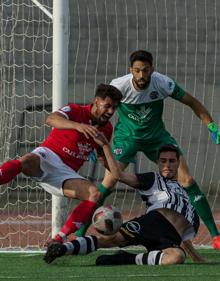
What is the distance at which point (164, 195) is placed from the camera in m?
7.80

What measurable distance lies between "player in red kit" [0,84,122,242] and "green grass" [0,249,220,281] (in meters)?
0.38

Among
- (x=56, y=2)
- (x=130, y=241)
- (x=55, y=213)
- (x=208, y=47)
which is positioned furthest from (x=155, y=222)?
(x=208, y=47)

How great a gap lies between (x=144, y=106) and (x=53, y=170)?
1.03m

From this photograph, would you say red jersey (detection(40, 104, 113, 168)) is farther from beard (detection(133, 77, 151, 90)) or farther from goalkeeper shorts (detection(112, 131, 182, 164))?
goalkeeper shorts (detection(112, 131, 182, 164))

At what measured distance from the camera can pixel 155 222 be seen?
772 centimetres

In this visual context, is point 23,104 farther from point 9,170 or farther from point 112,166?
Answer: point 112,166

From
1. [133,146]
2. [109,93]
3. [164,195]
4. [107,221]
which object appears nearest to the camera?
[107,221]

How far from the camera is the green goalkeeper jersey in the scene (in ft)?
28.9

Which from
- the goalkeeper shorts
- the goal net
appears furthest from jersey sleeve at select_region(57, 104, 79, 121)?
the goal net

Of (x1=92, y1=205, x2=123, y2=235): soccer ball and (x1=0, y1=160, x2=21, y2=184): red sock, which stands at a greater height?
(x1=0, y1=160, x2=21, y2=184): red sock

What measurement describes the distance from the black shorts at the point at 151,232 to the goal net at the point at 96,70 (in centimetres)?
212

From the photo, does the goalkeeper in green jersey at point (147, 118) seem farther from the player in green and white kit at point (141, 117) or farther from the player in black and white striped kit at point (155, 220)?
the player in black and white striped kit at point (155, 220)

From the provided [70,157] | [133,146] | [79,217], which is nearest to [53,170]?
[70,157]

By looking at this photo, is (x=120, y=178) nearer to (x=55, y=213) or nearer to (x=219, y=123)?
(x=55, y=213)
